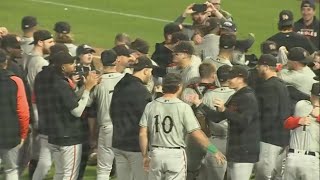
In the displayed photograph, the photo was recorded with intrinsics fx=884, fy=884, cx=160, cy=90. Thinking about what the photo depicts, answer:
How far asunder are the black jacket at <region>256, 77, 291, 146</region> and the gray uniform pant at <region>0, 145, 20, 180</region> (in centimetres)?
226

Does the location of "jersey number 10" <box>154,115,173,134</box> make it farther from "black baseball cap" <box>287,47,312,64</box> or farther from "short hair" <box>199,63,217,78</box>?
"black baseball cap" <box>287,47,312,64</box>

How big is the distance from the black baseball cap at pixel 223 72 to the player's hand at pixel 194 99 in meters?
0.26

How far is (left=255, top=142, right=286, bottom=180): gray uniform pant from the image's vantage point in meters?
8.20

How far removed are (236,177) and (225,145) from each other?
0.33 m

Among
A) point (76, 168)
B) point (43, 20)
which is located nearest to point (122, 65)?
point (76, 168)

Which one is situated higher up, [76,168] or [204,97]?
[204,97]

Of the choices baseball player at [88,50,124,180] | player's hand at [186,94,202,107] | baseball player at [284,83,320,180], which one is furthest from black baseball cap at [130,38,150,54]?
baseball player at [284,83,320,180]

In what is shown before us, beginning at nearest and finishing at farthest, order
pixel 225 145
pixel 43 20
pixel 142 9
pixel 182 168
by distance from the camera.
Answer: pixel 182 168 → pixel 225 145 → pixel 43 20 → pixel 142 9

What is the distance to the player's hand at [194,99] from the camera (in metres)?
7.71

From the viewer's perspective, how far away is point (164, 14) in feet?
54.0

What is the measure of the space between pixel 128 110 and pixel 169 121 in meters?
0.56

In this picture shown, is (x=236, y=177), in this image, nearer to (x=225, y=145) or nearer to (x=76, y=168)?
(x=225, y=145)

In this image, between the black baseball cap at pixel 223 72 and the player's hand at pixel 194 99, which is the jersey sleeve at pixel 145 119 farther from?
the black baseball cap at pixel 223 72

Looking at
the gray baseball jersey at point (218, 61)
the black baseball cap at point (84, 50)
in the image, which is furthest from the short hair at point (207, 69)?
the black baseball cap at point (84, 50)
